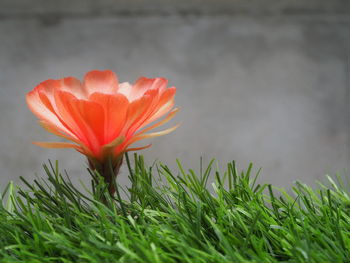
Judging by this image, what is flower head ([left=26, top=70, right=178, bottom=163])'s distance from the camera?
24 cm

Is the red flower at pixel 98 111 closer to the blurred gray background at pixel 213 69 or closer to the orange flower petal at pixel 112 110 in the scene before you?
the orange flower petal at pixel 112 110

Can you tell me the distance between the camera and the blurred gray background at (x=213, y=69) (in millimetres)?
2787

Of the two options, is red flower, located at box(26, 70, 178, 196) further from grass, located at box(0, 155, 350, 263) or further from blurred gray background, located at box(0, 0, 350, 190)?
blurred gray background, located at box(0, 0, 350, 190)

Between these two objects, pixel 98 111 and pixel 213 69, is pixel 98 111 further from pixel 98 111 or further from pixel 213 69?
pixel 213 69

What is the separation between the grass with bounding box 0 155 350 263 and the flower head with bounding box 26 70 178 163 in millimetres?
21

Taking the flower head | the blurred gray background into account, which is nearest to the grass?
the flower head

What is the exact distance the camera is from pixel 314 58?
287cm

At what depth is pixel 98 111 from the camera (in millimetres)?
245

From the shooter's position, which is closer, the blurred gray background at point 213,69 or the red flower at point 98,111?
the red flower at point 98,111

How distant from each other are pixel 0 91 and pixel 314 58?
1.86 meters

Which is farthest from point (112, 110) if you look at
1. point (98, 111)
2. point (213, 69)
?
point (213, 69)

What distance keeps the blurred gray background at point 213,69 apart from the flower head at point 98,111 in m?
2.48

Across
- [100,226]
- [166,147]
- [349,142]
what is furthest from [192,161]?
[100,226]

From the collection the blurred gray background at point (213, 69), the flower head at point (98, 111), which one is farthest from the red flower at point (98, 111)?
the blurred gray background at point (213, 69)
